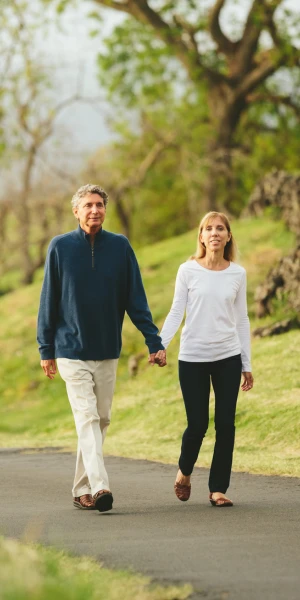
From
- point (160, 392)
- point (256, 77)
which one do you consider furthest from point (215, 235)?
point (256, 77)

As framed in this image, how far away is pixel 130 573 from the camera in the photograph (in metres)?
6.00

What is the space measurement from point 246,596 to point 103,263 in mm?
3684

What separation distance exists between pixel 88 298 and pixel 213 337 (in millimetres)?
937

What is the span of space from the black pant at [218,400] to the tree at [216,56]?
90.0 feet

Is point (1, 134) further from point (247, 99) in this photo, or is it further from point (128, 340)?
point (128, 340)

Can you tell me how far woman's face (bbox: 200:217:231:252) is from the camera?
8812 mm

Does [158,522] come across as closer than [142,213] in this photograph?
Yes

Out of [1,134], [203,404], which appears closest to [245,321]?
Result: [203,404]

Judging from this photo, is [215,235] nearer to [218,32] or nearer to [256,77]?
[218,32]

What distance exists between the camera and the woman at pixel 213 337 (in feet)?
28.7

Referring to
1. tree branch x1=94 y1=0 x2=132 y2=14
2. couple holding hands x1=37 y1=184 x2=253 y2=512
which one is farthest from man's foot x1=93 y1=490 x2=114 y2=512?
tree branch x1=94 y1=0 x2=132 y2=14

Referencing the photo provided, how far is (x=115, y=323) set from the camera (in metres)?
8.75

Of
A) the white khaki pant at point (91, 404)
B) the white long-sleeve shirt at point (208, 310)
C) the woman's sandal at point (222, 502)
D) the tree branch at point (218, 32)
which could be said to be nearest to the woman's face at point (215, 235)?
the white long-sleeve shirt at point (208, 310)

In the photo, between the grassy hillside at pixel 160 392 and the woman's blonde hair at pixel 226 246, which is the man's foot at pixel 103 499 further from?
the grassy hillside at pixel 160 392
